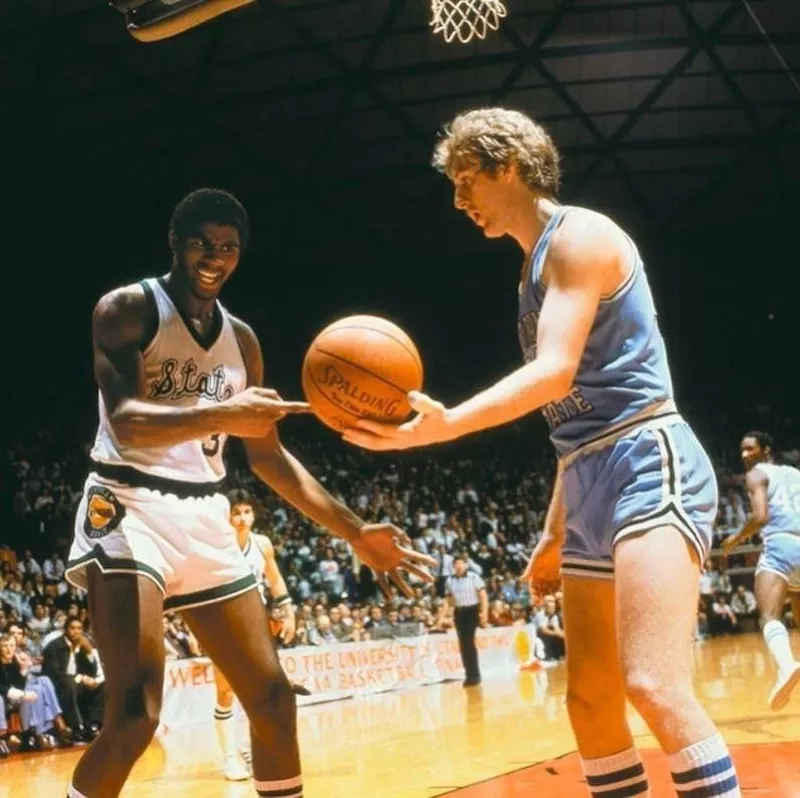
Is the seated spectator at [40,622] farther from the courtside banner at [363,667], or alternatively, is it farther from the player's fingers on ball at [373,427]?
the player's fingers on ball at [373,427]

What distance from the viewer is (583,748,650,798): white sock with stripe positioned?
3051 mm

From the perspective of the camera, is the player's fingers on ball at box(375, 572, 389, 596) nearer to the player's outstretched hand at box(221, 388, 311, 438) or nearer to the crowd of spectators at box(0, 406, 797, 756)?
the player's outstretched hand at box(221, 388, 311, 438)

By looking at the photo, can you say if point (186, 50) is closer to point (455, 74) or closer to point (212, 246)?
point (455, 74)

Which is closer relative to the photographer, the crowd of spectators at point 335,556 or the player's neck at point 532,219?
the player's neck at point 532,219

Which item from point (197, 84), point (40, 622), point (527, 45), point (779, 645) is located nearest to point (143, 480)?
point (779, 645)

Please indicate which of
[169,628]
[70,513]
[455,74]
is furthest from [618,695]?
[455,74]

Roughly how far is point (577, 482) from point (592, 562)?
213 millimetres

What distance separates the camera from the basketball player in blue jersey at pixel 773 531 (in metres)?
7.11

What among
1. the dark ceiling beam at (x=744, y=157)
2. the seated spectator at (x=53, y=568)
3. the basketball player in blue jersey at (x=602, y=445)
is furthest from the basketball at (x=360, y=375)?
the dark ceiling beam at (x=744, y=157)

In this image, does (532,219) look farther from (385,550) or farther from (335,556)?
(335,556)

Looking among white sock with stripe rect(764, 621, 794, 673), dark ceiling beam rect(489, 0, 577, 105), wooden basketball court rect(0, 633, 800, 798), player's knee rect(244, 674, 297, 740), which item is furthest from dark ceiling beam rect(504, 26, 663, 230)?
player's knee rect(244, 674, 297, 740)

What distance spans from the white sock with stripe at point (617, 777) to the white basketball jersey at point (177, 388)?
1.45 metres

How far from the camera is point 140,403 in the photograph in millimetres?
3373

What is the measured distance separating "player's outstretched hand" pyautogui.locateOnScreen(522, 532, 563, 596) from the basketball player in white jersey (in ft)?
1.18
